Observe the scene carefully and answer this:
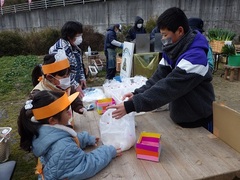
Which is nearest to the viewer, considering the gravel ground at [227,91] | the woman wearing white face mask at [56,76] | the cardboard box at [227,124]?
the cardboard box at [227,124]

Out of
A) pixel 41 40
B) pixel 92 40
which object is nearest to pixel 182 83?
pixel 92 40

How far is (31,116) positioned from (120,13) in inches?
516

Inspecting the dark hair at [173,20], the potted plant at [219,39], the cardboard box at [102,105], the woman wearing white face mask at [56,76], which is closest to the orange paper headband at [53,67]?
the woman wearing white face mask at [56,76]

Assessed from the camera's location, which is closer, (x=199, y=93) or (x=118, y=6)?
(x=199, y=93)

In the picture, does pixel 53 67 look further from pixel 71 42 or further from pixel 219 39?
pixel 219 39

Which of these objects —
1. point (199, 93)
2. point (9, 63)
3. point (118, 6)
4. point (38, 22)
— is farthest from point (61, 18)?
point (199, 93)

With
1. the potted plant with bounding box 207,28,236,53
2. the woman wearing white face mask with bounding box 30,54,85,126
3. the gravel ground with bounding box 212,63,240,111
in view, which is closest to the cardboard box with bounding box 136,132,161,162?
the woman wearing white face mask with bounding box 30,54,85,126

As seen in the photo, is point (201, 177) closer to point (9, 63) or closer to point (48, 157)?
point (48, 157)

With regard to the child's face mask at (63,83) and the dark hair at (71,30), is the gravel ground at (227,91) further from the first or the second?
the child's face mask at (63,83)

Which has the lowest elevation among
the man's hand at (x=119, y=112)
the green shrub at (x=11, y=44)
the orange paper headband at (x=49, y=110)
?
the green shrub at (x=11, y=44)

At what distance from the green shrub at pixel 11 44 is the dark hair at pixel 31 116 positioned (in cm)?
1154

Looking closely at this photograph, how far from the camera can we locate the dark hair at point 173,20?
1624mm

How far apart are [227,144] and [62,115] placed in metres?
1.19

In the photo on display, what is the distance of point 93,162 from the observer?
4.49 feet
